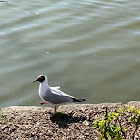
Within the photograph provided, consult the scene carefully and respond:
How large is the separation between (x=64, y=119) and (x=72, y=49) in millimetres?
3595

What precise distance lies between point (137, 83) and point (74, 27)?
142 inches

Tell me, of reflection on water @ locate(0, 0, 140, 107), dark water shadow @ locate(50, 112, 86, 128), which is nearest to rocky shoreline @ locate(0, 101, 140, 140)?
dark water shadow @ locate(50, 112, 86, 128)

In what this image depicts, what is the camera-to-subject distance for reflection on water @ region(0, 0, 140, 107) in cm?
721

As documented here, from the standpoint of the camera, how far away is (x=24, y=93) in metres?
7.06

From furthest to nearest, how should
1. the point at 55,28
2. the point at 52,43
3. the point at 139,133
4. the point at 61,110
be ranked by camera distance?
the point at 55,28
the point at 52,43
the point at 61,110
the point at 139,133

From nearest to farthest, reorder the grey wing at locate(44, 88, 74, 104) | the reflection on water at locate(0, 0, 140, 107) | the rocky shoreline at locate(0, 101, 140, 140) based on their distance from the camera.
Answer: the rocky shoreline at locate(0, 101, 140, 140) < the grey wing at locate(44, 88, 74, 104) < the reflection on water at locate(0, 0, 140, 107)

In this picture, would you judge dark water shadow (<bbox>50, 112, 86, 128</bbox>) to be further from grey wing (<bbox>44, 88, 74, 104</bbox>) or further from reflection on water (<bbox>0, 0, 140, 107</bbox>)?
reflection on water (<bbox>0, 0, 140, 107</bbox>)

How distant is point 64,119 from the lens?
5.59 meters

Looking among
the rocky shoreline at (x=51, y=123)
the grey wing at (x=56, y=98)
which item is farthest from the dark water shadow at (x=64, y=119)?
the grey wing at (x=56, y=98)

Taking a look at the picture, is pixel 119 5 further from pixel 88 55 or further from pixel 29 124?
pixel 29 124

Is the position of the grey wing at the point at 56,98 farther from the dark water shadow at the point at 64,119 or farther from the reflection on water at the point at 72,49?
the reflection on water at the point at 72,49

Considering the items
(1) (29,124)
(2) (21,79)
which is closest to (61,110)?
(1) (29,124)

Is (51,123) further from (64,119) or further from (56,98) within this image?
(56,98)

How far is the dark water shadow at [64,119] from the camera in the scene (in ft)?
17.8
